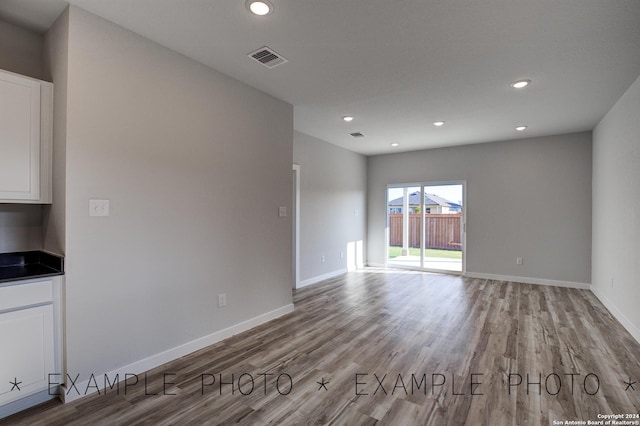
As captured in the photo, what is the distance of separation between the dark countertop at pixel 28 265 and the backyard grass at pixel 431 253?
6225 millimetres

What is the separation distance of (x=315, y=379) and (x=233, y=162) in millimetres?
2165

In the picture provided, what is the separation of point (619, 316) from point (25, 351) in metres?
5.68

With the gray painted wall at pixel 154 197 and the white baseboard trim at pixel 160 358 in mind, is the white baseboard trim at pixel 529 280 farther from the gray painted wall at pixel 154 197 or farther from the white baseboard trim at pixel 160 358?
the gray painted wall at pixel 154 197

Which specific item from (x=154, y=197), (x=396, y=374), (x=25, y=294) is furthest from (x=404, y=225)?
(x=25, y=294)

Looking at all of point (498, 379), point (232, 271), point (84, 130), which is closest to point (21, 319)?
point (84, 130)

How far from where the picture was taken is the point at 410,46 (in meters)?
2.56

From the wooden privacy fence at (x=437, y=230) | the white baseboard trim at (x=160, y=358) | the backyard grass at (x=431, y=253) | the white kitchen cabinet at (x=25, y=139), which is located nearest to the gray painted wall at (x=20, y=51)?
the white kitchen cabinet at (x=25, y=139)

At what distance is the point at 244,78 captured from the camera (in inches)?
126

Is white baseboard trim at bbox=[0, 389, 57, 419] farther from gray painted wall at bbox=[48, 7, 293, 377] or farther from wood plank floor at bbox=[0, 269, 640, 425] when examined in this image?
gray painted wall at bbox=[48, 7, 293, 377]

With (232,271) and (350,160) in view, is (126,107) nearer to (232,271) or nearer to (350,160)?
(232,271)

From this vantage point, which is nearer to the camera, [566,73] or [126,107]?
[126,107]

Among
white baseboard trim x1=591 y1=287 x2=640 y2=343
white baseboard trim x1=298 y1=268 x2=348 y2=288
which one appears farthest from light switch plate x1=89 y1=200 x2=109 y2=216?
white baseboard trim x1=591 y1=287 x2=640 y2=343

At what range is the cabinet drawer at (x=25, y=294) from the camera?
6.13 feet

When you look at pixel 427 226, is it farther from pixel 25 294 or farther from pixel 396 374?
pixel 25 294
